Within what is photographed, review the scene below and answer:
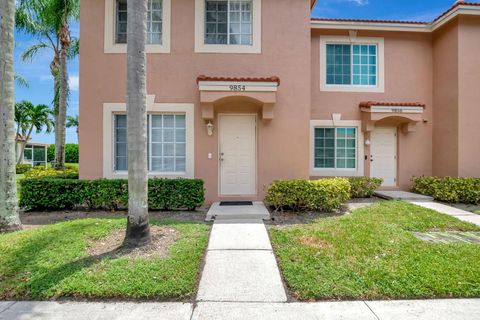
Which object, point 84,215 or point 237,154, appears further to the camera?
point 237,154

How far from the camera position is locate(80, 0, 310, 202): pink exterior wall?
8.54 metres

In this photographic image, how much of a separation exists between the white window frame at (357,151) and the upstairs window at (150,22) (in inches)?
256

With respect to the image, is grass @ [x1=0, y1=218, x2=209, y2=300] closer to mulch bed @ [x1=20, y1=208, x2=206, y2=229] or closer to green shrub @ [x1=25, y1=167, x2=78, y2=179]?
mulch bed @ [x1=20, y1=208, x2=206, y2=229]

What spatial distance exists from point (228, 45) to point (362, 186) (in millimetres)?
6994

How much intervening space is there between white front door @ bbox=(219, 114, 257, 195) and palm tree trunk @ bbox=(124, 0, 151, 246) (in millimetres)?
4115

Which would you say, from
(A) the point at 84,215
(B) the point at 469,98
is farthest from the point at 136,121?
(B) the point at 469,98

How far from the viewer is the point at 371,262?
14.4 ft

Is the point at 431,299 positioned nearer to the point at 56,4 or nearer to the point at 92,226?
the point at 92,226

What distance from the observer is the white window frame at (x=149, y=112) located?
27.9 ft

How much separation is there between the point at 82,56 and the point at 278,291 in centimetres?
906

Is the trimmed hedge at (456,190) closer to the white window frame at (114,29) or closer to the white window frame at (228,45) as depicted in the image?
the white window frame at (228,45)

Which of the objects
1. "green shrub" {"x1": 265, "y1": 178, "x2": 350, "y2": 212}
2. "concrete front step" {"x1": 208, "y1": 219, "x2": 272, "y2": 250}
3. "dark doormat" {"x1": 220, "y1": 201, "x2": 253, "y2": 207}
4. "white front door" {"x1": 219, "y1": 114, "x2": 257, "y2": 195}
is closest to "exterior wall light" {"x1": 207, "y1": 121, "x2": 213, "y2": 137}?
"white front door" {"x1": 219, "y1": 114, "x2": 257, "y2": 195}

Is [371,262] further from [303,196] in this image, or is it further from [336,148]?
[336,148]

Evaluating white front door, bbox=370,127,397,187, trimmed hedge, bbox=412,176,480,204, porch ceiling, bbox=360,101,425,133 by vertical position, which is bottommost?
trimmed hedge, bbox=412,176,480,204
